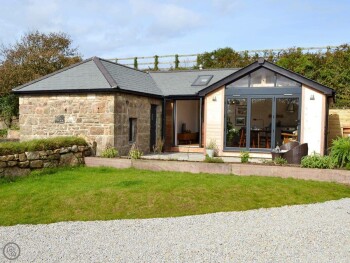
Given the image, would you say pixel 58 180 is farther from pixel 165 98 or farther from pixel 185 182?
pixel 165 98

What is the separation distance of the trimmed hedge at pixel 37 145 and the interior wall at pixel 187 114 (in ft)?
26.8

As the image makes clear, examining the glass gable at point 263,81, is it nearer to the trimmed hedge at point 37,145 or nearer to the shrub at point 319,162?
the shrub at point 319,162

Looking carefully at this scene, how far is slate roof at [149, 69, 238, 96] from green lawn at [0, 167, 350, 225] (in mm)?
8661

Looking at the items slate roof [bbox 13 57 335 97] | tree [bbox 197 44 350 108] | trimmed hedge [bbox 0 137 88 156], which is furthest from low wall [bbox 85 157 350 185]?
tree [bbox 197 44 350 108]

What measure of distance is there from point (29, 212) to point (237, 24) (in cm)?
919

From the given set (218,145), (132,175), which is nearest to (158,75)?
(218,145)

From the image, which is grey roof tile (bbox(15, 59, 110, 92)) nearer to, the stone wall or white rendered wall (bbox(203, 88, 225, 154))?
the stone wall

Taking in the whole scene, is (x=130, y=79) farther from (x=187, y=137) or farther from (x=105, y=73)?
(x=187, y=137)

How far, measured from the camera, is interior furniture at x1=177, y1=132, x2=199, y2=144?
65.2ft

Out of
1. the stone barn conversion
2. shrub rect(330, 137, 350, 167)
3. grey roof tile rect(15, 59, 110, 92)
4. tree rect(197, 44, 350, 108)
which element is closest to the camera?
shrub rect(330, 137, 350, 167)

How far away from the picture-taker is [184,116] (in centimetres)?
2156

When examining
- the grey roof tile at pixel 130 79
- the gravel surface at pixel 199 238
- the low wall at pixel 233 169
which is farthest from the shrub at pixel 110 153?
the gravel surface at pixel 199 238

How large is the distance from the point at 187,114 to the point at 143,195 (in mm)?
13764

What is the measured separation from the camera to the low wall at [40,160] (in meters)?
10.5
